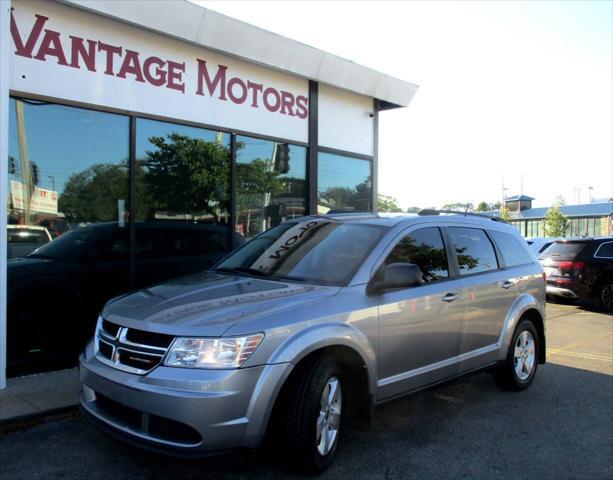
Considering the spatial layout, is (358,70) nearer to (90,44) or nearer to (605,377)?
(90,44)

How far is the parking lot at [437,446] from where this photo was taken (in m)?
3.55

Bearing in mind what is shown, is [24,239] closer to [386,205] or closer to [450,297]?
[450,297]

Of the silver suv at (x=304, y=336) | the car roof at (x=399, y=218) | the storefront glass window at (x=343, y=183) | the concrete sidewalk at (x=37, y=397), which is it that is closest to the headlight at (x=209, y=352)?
the silver suv at (x=304, y=336)

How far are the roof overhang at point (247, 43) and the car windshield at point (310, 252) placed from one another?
3.39 metres

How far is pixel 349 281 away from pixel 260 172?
16.3 feet

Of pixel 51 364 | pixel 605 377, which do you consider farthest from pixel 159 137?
pixel 605 377

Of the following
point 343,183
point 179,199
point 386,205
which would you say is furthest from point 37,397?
point 386,205

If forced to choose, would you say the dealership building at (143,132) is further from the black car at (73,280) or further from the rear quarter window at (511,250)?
the rear quarter window at (511,250)

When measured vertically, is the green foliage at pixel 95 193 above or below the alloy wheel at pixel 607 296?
above

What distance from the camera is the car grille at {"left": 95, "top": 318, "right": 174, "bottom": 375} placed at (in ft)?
10.4

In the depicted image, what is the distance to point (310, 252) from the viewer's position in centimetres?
435

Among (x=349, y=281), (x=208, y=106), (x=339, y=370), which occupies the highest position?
(x=208, y=106)

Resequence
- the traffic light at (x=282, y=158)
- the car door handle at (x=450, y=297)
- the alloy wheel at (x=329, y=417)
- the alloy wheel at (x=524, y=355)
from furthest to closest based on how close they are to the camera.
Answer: the traffic light at (x=282, y=158) → the alloy wheel at (x=524, y=355) → the car door handle at (x=450, y=297) → the alloy wheel at (x=329, y=417)

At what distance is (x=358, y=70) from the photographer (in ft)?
30.7
